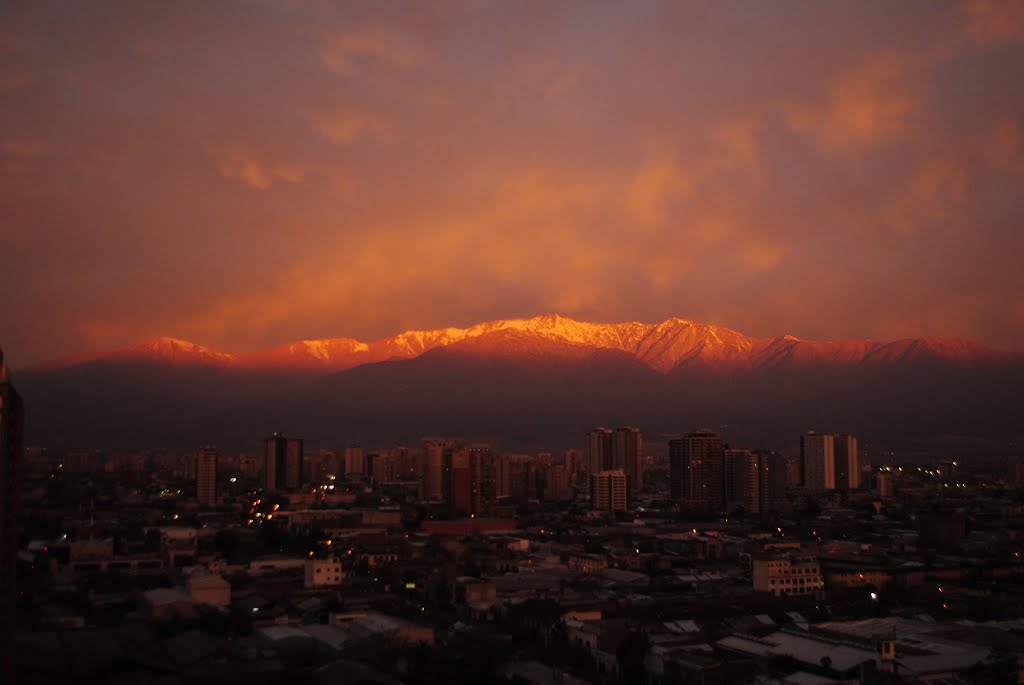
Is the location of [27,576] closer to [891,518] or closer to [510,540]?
[510,540]

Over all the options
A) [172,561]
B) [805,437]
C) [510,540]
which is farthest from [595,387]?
[172,561]

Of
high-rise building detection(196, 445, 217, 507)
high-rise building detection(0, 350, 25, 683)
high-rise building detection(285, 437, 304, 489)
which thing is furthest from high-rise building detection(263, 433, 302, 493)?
high-rise building detection(0, 350, 25, 683)

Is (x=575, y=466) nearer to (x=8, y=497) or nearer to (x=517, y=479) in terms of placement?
(x=517, y=479)

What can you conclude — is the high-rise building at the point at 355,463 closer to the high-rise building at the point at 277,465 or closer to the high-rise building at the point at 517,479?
the high-rise building at the point at 277,465

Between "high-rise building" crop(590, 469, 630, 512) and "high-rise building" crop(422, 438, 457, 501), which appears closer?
"high-rise building" crop(590, 469, 630, 512)

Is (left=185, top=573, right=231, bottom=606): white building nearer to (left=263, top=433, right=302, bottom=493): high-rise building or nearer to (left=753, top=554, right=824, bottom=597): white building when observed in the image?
(left=753, top=554, right=824, bottom=597): white building
